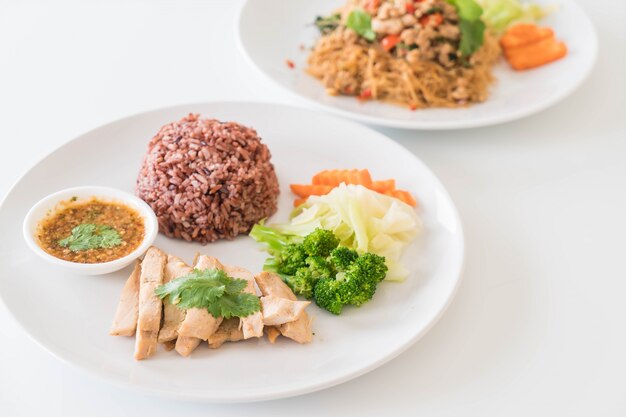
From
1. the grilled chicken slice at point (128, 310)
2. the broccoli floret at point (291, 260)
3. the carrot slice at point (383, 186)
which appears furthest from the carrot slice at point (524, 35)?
the grilled chicken slice at point (128, 310)

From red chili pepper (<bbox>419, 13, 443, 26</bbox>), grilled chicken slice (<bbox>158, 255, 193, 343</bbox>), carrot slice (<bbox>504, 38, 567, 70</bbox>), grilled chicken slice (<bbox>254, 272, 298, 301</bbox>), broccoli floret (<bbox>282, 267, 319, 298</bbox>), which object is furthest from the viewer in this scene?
carrot slice (<bbox>504, 38, 567, 70</bbox>)

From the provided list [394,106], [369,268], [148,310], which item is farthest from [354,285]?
[394,106]

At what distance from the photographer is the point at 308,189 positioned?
524 centimetres

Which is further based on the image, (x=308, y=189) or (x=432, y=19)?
(x=432, y=19)

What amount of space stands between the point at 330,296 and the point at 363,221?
649 mm

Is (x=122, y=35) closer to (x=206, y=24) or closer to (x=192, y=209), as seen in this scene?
(x=206, y=24)

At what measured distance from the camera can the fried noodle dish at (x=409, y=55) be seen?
20.7 ft

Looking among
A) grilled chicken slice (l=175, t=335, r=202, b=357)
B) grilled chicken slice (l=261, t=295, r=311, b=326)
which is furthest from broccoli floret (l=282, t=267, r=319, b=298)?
grilled chicken slice (l=175, t=335, r=202, b=357)

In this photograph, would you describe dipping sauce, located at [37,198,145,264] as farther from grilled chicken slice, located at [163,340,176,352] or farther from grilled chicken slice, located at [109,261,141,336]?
grilled chicken slice, located at [163,340,176,352]

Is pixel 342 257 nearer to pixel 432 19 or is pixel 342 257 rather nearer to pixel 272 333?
pixel 272 333

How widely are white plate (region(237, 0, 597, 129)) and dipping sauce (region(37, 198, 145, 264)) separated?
6.47 ft

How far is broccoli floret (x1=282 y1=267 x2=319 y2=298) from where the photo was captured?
4.33 meters

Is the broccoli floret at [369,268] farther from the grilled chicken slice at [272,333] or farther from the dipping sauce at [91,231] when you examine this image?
the dipping sauce at [91,231]

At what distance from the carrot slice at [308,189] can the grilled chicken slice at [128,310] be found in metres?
1.44
